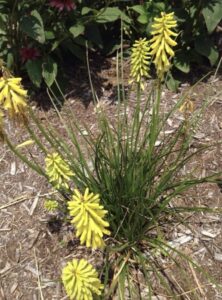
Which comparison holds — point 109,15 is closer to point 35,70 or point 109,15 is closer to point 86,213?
point 35,70

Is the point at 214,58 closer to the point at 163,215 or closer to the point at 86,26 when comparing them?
the point at 86,26

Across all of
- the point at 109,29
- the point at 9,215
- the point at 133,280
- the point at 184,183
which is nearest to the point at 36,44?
the point at 109,29

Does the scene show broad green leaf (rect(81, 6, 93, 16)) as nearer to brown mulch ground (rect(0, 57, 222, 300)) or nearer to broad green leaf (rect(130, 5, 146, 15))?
broad green leaf (rect(130, 5, 146, 15))

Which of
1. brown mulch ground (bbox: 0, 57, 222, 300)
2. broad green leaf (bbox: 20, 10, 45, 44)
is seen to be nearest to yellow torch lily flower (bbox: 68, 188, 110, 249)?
brown mulch ground (bbox: 0, 57, 222, 300)

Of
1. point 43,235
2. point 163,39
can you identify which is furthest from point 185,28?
point 43,235

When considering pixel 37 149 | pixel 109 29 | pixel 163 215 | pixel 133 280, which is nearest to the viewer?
pixel 133 280

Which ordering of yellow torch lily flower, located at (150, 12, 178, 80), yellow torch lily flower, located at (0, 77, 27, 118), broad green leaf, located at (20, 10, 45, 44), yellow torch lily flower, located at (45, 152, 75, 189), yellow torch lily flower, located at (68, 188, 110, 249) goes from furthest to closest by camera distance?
broad green leaf, located at (20, 10, 45, 44) < yellow torch lily flower, located at (45, 152, 75, 189) < yellow torch lily flower, located at (150, 12, 178, 80) < yellow torch lily flower, located at (0, 77, 27, 118) < yellow torch lily flower, located at (68, 188, 110, 249)

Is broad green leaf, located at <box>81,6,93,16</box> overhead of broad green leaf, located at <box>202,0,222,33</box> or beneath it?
overhead

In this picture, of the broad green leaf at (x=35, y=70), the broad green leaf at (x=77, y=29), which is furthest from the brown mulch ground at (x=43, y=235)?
the broad green leaf at (x=77, y=29)
